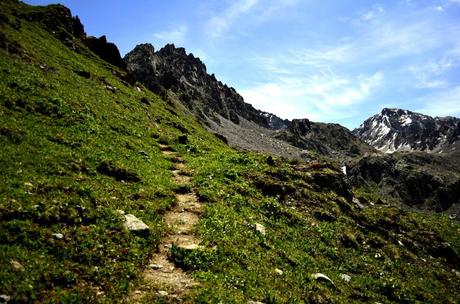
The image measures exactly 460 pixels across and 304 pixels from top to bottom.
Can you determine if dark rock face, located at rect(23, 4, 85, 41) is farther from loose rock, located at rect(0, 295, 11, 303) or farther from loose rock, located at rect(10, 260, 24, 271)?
loose rock, located at rect(0, 295, 11, 303)

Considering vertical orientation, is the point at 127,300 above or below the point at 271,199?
below

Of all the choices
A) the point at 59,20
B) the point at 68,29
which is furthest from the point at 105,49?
the point at 59,20

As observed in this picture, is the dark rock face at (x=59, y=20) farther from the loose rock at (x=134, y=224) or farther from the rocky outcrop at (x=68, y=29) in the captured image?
the loose rock at (x=134, y=224)

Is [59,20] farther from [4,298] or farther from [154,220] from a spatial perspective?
[4,298]

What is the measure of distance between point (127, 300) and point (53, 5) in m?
89.5

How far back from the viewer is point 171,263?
1683 centimetres

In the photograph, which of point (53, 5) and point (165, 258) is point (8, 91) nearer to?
point (165, 258)

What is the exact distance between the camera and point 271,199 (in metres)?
30.2

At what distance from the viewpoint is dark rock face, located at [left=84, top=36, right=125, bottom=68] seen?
86812 millimetres

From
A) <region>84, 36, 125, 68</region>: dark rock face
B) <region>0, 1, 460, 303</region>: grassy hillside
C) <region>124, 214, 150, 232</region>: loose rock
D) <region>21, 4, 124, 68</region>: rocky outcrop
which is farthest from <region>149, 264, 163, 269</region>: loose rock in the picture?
<region>84, 36, 125, 68</region>: dark rock face

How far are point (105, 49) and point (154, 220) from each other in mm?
77411

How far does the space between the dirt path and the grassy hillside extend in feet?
1.44

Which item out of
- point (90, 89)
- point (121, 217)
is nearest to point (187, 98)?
point (90, 89)

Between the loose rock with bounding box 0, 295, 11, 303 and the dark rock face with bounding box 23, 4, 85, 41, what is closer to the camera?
the loose rock with bounding box 0, 295, 11, 303
